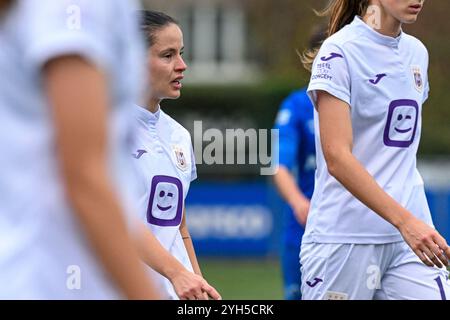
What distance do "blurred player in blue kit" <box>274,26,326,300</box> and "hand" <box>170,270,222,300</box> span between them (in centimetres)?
317

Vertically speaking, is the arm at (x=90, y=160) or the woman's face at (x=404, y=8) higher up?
the arm at (x=90, y=160)

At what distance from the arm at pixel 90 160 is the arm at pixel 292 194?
5.03 m

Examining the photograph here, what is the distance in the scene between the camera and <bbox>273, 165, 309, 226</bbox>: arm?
717 centimetres

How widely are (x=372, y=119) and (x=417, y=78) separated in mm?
330

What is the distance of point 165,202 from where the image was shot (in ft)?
16.0

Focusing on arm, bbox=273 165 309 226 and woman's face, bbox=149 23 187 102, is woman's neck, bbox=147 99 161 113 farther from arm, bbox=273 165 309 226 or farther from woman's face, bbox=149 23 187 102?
arm, bbox=273 165 309 226

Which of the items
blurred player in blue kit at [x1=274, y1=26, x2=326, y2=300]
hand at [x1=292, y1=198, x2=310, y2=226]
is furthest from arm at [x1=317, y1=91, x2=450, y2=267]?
blurred player in blue kit at [x1=274, y1=26, x2=326, y2=300]

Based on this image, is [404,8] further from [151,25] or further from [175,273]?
[175,273]

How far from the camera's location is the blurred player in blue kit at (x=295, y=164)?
780 cm

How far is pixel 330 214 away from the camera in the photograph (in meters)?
5.16

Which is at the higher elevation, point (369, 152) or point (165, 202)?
point (369, 152)

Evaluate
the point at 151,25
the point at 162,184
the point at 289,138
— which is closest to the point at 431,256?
the point at 162,184

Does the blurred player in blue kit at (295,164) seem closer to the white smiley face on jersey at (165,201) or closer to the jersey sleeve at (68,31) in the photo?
the white smiley face on jersey at (165,201)

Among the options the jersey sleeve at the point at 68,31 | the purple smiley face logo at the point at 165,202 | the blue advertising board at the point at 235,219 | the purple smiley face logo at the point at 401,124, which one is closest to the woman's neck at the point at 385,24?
the purple smiley face logo at the point at 401,124
